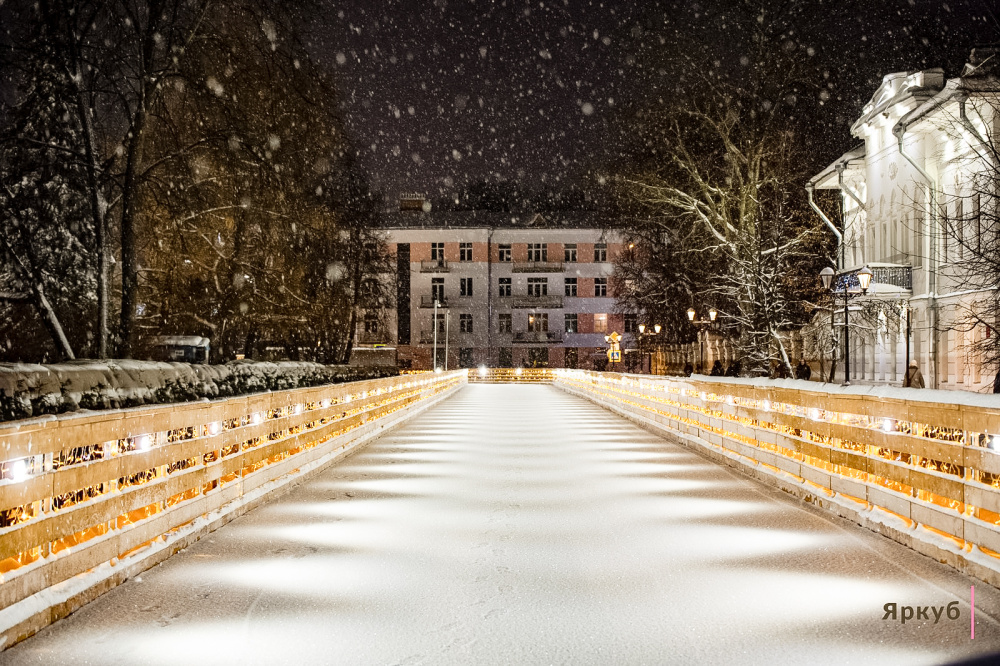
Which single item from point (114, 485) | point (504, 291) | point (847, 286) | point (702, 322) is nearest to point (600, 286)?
point (504, 291)

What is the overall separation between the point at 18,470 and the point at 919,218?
29.2 meters

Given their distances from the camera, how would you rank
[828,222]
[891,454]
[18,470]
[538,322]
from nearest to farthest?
[18,470], [891,454], [828,222], [538,322]

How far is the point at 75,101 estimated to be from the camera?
72.4 ft

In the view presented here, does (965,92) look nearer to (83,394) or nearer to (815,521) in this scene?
(815,521)

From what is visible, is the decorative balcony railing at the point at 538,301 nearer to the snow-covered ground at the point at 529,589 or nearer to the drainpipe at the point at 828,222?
the drainpipe at the point at 828,222

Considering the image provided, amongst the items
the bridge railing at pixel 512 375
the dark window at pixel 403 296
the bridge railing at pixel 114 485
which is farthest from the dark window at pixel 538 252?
the bridge railing at pixel 114 485

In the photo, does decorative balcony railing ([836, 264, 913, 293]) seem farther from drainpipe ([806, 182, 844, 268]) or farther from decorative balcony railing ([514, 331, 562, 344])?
decorative balcony railing ([514, 331, 562, 344])

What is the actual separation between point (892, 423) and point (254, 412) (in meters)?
7.11

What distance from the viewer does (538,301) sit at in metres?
90.1

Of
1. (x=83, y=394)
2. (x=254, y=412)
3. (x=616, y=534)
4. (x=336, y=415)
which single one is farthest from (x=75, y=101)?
(x=616, y=534)

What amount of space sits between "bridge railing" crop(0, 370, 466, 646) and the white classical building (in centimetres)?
2044

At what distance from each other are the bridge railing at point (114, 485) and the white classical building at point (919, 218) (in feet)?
67.1

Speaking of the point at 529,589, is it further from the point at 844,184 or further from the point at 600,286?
the point at 600,286

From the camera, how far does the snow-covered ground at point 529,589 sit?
554cm
